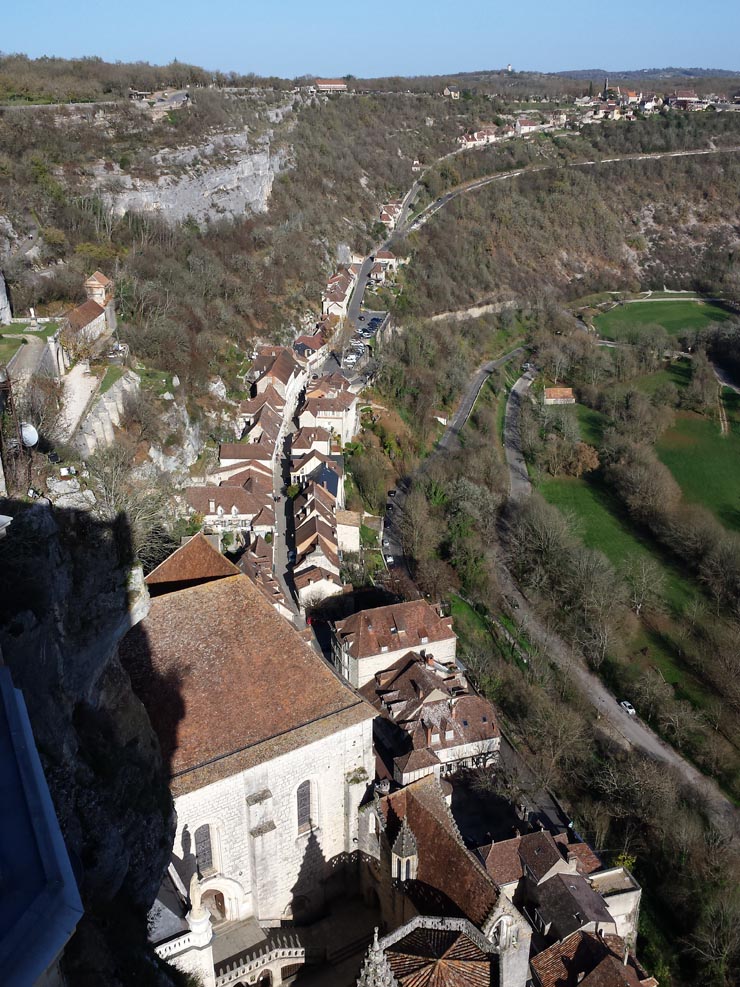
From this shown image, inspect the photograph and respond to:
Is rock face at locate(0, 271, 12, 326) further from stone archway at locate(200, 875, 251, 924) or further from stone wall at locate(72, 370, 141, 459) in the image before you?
stone archway at locate(200, 875, 251, 924)

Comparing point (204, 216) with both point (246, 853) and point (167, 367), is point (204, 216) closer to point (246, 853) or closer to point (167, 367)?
point (167, 367)

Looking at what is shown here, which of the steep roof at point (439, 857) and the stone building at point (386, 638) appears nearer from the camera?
the steep roof at point (439, 857)

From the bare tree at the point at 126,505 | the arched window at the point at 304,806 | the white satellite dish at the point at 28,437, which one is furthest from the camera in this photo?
the arched window at the point at 304,806

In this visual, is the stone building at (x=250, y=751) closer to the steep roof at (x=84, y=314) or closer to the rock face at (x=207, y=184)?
the steep roof at (x=84, y=314)

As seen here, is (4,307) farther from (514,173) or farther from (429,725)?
(514,173)

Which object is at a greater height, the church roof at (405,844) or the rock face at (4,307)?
the rock face at (4,307)

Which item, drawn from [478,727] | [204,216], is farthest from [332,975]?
[204,216]

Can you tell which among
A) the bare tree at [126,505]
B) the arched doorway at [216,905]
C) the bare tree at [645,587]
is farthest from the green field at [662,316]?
the arched doorway at [216,905]
